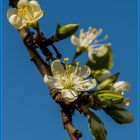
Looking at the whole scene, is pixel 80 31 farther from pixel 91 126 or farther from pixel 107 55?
pixel 91 126

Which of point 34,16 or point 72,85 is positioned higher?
point 34,16

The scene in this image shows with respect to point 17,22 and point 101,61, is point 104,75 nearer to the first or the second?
point 101,61

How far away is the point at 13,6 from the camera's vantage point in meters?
1.45

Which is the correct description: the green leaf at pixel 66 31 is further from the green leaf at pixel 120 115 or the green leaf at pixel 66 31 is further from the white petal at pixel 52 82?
the green leaf at pixel 120 115

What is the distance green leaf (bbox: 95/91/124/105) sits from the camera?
1.28m

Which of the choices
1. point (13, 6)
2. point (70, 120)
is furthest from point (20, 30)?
point (70, 120)

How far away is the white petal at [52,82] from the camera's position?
1.25m

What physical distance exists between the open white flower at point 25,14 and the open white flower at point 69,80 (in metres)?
0.19

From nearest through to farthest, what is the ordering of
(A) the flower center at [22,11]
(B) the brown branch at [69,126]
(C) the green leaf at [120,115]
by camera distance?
(B) the brown branch at [69,126] → (C) the green leaf at [120,115] → (A) the flower center at [22,11]

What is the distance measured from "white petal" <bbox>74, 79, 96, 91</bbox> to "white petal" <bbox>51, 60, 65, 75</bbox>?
77mm

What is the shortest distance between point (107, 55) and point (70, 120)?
0.80ft

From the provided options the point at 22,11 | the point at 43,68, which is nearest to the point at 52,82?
the point at 43,68

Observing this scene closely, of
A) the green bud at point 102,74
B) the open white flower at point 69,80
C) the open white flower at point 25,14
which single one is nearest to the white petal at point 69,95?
the open white flower at point 69,80

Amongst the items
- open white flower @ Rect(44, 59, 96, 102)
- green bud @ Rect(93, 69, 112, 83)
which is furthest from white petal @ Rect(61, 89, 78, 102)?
green bud @ Rect(93, 69, 112, 83)
